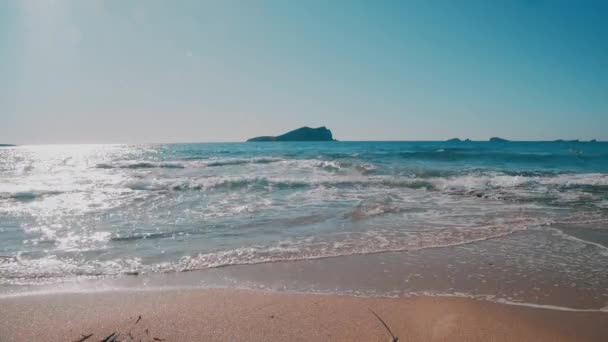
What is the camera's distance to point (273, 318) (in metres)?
3.30

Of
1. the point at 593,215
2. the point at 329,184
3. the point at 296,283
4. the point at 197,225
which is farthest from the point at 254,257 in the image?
the point at 329,184

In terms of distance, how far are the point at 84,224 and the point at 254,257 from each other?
472cm

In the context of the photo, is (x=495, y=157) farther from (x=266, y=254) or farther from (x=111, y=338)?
(x=111, y=338)

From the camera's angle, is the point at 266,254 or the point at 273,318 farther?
the point at 266,254

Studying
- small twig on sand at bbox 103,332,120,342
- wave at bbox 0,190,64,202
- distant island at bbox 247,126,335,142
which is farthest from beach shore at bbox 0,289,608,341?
distant island at bbox 247,126,335,142

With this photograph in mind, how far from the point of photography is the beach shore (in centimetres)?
302

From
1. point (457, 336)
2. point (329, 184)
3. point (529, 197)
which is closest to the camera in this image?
point (457, 336)

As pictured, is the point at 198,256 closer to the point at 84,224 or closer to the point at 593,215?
the point at 84,224

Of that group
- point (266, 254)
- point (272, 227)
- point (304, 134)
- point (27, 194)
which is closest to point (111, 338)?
point (266, 254)

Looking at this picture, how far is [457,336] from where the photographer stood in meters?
3.01

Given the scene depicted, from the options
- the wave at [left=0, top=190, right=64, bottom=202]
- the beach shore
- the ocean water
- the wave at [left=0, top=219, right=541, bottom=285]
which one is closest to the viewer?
the beach shore

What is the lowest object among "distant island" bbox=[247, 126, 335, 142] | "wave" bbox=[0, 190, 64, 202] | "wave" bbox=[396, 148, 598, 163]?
"wave" bbox=[0, 190, 64, 202]

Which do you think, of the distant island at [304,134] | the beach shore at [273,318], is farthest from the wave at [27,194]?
the distant island at [304,134]

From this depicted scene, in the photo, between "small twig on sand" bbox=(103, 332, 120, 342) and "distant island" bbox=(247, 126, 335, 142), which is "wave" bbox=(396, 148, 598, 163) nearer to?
"small twig on sand" bbox=(103, 332, 120, 342)
